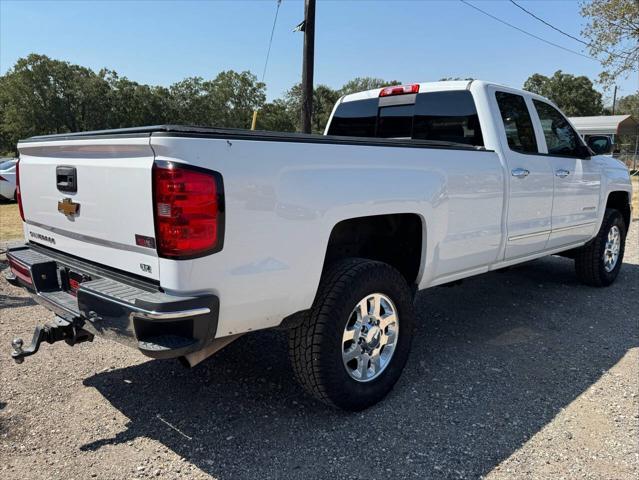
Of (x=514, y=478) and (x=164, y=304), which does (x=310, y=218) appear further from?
(x=514, y=478)

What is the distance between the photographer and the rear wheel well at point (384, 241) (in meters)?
3.23

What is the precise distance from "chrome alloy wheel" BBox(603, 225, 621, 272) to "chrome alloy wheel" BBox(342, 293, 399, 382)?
3945 mm

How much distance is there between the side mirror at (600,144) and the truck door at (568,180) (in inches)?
11.4

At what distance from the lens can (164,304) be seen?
7.13ft

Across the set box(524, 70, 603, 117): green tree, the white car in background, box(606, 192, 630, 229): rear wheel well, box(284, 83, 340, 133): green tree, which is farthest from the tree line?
box(606, 192, 630, 229): rear wheel well

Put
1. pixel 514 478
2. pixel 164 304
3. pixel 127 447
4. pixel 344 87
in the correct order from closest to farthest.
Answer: pixel 164 304 < pixel 514 478 < pixel 127 447 < pixel 344 87

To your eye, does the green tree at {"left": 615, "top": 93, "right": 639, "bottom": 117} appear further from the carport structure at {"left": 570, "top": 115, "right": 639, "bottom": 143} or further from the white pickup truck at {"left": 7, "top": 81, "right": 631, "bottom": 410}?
the white pickup truck at {"left": 7, "top": 81, "right": 631, "bottom": 410}

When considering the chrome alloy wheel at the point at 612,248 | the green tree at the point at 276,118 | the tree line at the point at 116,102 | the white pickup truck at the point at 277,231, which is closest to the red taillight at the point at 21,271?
the white pickup truck at the point at 277,231

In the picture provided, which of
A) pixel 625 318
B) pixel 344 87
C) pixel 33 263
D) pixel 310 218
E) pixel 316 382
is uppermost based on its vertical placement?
pixel 344 87

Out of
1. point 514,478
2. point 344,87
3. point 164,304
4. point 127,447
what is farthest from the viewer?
point 344,87

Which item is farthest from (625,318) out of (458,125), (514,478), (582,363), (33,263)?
(33,263)

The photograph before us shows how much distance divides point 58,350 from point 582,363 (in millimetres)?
4032

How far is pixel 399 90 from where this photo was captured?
4730mm

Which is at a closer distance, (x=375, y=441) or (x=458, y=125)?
(x=375, y=441)
